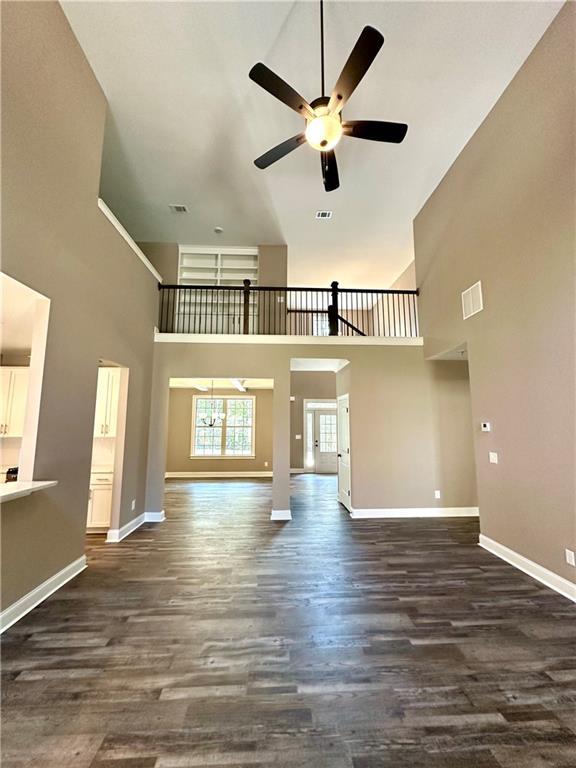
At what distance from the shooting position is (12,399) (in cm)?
438

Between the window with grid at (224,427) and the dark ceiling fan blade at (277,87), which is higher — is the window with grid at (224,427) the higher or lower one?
the lower one

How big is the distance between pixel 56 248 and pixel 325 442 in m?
9.24

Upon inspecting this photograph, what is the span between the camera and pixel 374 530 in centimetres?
463

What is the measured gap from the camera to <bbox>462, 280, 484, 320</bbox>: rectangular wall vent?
4.13 metres

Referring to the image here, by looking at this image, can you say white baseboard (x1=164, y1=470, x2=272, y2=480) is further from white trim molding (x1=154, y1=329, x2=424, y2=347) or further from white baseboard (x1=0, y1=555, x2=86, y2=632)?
white baseboard (x1=0, y1=555, x2=86, y2=632)

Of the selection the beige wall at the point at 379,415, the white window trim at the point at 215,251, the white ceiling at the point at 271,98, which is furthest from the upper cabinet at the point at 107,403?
the white ceiling at the point at 271,98

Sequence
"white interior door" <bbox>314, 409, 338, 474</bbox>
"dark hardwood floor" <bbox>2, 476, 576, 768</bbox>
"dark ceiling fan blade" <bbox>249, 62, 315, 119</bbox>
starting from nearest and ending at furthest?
"dark hardwood floor" <bbox>2, 476, 576, 768</bbox> → "dark ceiling fan blade" <bbox>249, 62, 315, 119</bbox> → "white interior door" <bbox>314, 409, 338, 474</bbox>

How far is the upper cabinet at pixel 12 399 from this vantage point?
4297mm

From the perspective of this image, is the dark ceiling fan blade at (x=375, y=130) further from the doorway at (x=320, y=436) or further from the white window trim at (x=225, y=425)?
the doorway at (x=320, y=436)

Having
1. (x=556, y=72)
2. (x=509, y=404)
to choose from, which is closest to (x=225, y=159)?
(x=556, y=72)

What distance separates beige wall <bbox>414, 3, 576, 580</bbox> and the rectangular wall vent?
0.11 metres

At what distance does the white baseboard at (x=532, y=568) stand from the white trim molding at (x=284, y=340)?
121 inches

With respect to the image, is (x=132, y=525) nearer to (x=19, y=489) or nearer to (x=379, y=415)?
(x=19, y=489)

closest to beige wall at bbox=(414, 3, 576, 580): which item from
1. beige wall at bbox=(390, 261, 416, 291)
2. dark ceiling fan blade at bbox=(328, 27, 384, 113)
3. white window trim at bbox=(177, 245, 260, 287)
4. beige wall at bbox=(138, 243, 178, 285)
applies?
dark ceiling fan blade at bbox=(328, 27, 384, 113)
